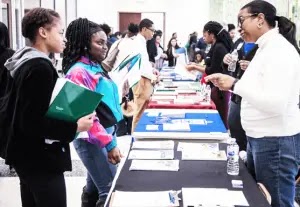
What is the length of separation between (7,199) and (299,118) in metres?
2.41

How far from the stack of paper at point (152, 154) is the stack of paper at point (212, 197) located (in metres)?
0.50

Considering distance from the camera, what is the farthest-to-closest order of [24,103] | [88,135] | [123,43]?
[123,43], [88,135], [24,103]

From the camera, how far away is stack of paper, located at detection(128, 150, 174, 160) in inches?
92.1

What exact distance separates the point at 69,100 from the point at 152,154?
2.52 ft

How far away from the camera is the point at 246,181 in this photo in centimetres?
200

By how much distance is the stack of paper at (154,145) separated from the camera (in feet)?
8.45

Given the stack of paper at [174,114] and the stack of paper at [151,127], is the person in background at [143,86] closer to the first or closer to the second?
the stack of paper at [174,114]

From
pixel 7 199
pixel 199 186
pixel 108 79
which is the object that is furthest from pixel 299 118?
pixel 7 199

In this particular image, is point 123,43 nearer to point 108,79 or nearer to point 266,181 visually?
point 108,79

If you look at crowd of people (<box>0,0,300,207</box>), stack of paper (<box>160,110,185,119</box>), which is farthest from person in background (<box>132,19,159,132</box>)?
crowd of people (<box>0,0,300,207</box>)

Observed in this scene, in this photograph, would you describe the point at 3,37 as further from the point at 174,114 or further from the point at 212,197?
the point at 212,197

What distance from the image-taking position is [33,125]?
1753 millimetres

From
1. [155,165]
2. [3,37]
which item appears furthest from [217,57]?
[155,165]

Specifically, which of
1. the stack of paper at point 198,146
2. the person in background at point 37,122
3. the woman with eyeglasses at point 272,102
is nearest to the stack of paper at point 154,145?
the stack of paper at point 198,146
